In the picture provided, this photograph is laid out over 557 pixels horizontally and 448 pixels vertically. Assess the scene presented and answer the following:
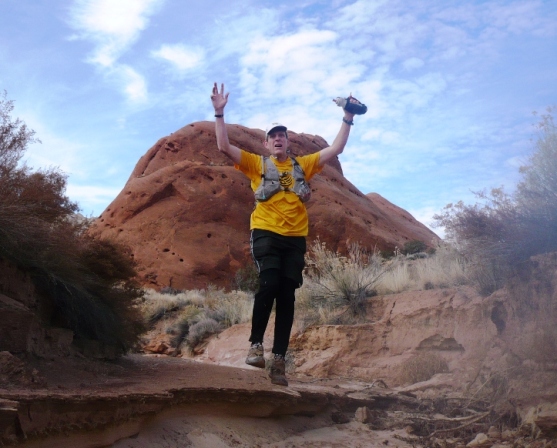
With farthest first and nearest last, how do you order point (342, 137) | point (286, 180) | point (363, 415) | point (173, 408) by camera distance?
point (363, 415) < point (342, 137) < point (286, 180) < point (173, 408)

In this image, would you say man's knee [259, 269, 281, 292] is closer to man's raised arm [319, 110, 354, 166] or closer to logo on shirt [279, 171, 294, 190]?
logo on shirt [279, 171, 294, 190]

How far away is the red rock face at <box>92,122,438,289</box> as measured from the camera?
26.4 meters

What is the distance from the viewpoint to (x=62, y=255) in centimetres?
591

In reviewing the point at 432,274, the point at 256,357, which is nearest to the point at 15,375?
the point at 256,357

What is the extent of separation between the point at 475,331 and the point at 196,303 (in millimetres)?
12525

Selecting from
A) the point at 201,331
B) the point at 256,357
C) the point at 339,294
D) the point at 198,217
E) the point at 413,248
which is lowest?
the point at 201,331

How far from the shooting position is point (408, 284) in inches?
400

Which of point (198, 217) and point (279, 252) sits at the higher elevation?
point (198, 217)

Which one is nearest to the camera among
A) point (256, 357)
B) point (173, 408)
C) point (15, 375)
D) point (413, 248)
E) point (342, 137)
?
point (15, 375)

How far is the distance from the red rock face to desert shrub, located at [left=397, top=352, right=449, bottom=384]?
18265mm

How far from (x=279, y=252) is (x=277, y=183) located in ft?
2.01

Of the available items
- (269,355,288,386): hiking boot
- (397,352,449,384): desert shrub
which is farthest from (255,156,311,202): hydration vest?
(397,352,449,384): desert shrub

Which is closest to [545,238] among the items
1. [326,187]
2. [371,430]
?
[371,430]

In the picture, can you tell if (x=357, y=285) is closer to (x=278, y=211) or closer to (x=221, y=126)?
(x=278, y=211)
